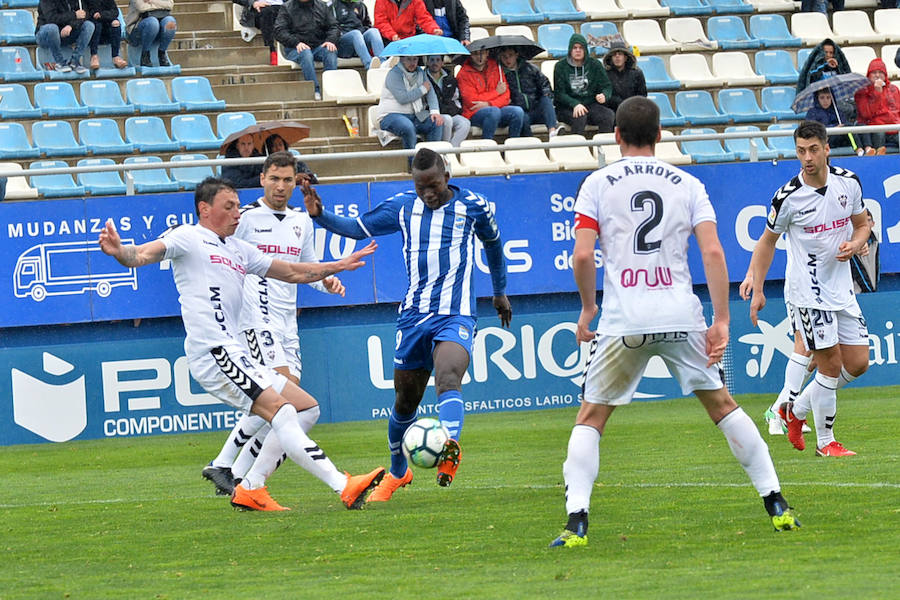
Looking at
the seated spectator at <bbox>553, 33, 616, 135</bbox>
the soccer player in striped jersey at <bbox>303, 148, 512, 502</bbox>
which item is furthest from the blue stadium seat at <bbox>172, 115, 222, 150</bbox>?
the soccer player in striped jersey at <bbox>303, 148, 512, 502</bbox>

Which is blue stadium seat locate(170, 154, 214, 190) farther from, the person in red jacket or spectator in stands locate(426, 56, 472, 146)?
the person in red jacket

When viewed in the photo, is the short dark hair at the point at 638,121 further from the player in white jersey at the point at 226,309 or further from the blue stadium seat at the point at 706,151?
the blue stadium seat at the point at 706,151

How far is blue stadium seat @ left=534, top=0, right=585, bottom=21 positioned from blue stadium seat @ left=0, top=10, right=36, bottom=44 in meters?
7.72

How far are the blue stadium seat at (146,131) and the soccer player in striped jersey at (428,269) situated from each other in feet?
31.1

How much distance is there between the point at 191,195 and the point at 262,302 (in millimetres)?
4556

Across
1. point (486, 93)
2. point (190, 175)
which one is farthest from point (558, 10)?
point (190, 175)

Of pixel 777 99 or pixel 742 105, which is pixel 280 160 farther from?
pixel 777 99

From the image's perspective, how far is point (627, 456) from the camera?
464 inches

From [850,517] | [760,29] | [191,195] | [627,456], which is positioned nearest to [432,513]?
[850,517]

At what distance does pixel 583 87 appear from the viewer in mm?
19250

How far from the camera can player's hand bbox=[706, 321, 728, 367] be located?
6672 millimetres

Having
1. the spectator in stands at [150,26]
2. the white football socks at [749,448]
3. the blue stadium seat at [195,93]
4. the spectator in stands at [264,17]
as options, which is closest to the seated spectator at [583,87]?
the spectator in stands at [264,17]

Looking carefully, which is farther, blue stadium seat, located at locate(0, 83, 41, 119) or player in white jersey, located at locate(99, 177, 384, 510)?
blue stadium seat, located at locate(0, 83, 41, 119)

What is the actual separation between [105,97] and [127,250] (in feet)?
37.0
